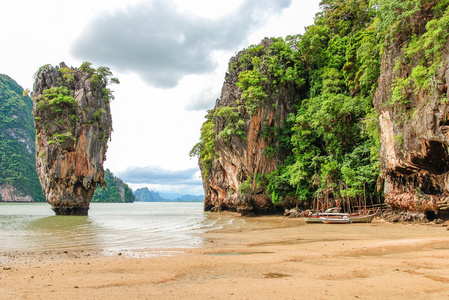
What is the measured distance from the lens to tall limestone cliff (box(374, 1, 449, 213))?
14031mm

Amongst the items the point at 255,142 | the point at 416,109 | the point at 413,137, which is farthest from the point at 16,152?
the point at 416,109

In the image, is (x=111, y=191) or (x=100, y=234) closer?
(x=100, y=234)

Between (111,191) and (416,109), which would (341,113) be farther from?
(111,191)

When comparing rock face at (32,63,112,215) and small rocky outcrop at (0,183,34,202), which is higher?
rock face at (32,63,112,215)

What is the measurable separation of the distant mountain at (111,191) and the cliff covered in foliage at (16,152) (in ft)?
87.2

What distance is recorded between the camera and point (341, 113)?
2455 centimetres

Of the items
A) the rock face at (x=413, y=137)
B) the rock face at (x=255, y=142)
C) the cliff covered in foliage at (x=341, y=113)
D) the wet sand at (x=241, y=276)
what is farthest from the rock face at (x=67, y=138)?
the rock face at (x=413, y=137)

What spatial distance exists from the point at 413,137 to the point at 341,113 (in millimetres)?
9193

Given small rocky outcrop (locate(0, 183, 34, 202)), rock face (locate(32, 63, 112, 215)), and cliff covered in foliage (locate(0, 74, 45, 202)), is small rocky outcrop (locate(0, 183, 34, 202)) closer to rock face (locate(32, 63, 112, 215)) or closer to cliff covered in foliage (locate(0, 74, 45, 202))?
cliff covered in foliage (locate(0, 74, 45, 202))

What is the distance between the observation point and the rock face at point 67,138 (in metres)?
35.7

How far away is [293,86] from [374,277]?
2829 cm

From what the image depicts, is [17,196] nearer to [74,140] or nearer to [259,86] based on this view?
[74,140]

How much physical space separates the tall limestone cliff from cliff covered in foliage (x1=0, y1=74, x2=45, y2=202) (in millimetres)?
113895

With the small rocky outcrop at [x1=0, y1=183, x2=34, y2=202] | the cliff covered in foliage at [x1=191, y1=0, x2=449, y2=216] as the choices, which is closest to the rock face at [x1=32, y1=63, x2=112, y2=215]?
the cliff covered in foliage at [x1=191, y1=0, x2=449, y2=216]
